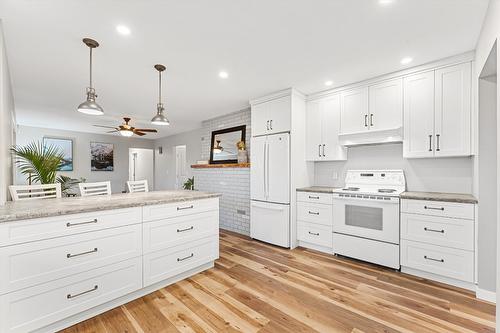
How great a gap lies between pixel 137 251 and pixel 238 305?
107cm

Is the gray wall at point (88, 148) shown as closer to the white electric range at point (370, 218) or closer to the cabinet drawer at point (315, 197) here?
the cabinet drawer at point (315, 197)

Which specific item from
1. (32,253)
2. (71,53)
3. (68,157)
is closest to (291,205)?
(32,253)

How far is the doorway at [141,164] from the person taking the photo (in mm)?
8430

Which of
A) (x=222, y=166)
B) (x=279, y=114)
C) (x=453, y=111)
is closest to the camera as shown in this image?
(x=453, y=111)

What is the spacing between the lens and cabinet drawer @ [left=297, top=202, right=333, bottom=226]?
3.25 meters

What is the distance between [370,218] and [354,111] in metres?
1.54

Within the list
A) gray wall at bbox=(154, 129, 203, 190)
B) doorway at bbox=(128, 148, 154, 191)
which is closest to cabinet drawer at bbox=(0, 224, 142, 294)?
gray wall at bbox=(154, 129, 203, 190)

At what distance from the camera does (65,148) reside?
7.02 meters

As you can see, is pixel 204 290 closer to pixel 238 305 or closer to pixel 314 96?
pixel 238 305

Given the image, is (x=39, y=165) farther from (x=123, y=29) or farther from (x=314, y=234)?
(x=314, y=234)

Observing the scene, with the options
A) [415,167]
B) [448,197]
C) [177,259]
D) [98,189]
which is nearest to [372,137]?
[415,167]

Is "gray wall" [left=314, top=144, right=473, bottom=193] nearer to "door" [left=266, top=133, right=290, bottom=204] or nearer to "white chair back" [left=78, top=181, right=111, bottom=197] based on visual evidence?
"door" [left=266, top=133, right=290, bottom=204]

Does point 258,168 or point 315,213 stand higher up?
point 258,168

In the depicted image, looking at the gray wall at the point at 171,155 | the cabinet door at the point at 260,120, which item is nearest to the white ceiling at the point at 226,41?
the cabinet door at the point at 260,120
